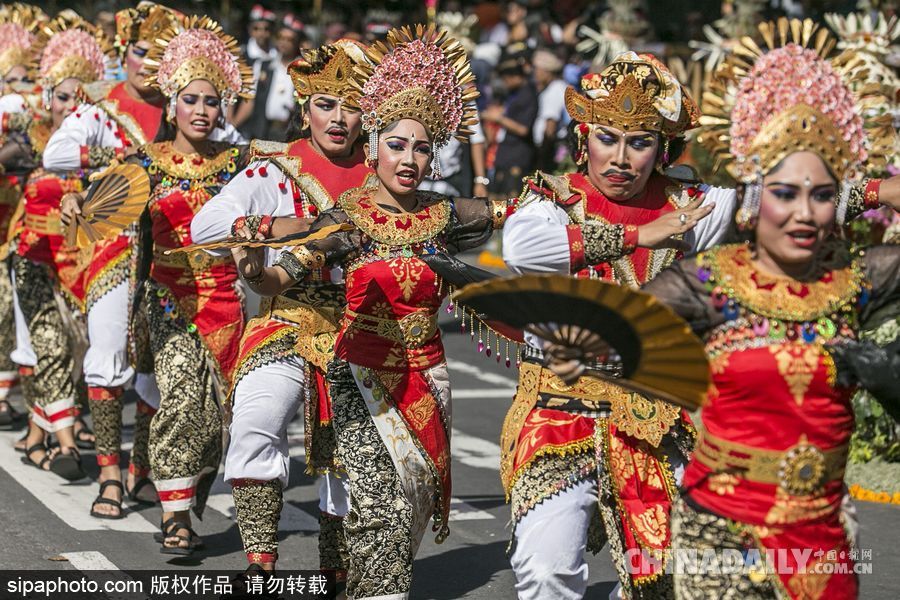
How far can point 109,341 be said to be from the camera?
845 centimetres

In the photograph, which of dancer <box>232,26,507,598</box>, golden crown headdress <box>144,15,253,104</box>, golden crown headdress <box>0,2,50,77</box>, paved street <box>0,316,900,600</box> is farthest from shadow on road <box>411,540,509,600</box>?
golden crown headdress <box>0,2,50,77</box>

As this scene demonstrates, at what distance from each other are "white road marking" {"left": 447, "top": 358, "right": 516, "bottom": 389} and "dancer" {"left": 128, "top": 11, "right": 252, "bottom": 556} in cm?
437

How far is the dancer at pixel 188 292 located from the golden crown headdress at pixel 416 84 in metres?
1.68

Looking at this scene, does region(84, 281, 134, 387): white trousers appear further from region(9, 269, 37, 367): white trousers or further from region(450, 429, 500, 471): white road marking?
region(450, 429, 500, 471): white road marking

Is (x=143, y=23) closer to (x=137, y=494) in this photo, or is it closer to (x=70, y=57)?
(x=70, y=57)

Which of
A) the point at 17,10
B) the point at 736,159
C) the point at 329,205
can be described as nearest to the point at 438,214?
the point at 329,205

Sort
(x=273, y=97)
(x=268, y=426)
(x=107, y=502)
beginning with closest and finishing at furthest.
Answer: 1. (x=268, y=426)
2. (x=107, y=502)
3. (x=273, y=97)

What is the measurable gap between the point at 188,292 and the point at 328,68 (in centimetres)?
150

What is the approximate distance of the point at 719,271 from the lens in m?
4.50

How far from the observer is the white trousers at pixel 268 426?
6.52 m

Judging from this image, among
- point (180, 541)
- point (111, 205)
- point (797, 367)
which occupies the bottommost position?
point (180, 541)

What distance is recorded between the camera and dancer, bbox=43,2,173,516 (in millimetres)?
8422

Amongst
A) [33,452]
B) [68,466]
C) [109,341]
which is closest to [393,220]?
[109,341]

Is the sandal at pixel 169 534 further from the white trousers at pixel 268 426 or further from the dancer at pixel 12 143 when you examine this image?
the dancer at pixel 12 143
